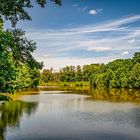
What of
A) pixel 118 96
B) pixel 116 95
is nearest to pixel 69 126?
pixel 118 96

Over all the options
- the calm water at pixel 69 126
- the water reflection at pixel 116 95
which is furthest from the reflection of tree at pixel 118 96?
the calm water at pixel 69 126

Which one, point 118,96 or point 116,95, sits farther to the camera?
point 116,95

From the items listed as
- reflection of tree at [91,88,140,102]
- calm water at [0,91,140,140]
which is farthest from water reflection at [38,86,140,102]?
calm water at [0,91,140,140]

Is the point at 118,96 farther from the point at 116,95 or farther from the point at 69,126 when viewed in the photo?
the point at 69,126

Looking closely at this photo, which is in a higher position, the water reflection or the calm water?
the water reflection

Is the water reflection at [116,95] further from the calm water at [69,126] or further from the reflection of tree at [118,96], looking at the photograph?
the calm water at [69,126]

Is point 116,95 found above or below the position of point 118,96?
above

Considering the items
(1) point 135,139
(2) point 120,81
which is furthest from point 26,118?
(2) point 120,81

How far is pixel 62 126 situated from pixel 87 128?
3.14 meters

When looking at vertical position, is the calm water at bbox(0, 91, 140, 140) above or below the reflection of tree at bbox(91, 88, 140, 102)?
below

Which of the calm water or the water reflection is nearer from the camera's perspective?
the calm water

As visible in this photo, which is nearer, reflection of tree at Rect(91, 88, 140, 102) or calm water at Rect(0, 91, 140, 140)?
calm water at Rect(0, 91, 140, 140)

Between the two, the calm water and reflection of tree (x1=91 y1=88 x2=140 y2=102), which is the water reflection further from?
the calm water

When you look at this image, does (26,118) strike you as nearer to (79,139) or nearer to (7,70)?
(79,139)
